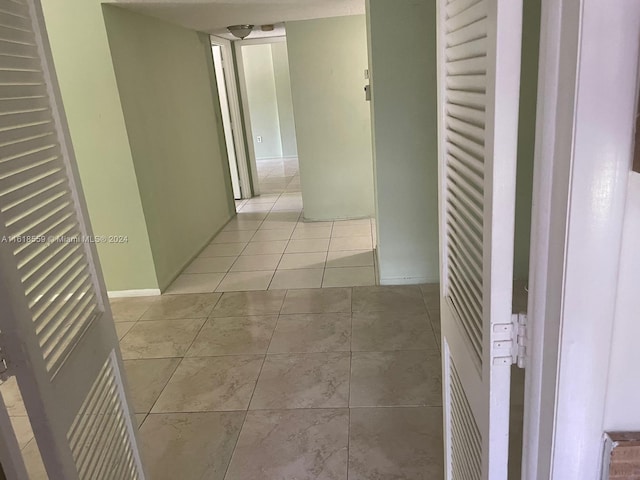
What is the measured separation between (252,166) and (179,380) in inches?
165

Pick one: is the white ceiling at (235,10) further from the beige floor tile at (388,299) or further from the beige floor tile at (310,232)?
the beige floor tile at (388,299)

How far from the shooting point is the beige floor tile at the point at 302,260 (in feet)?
12.6

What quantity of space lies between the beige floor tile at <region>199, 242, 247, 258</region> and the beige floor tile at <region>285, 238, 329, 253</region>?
17.3 inches

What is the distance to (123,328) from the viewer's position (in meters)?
3.04

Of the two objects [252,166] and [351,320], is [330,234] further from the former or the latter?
[252,166]

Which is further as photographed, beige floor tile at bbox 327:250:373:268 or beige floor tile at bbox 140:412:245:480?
beige floor tile at bbox 327:250:373:268

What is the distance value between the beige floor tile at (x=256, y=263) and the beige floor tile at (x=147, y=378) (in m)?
1.31

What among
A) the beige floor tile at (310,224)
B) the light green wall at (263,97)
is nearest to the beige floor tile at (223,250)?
the beige floor tile at (310,224)

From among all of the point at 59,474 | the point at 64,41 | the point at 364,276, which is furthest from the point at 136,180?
the point at 59,474

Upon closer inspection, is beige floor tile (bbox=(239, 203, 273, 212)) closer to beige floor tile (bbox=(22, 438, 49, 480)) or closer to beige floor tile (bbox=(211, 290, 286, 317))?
beige floor tile (bbox=(211, 290, 286, 317))

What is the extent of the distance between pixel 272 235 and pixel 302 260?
0.81 meters

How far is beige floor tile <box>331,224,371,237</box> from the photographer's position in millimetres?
4480

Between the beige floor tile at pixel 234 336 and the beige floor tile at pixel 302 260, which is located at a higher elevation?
the beige floor tile at pixel 302 260
